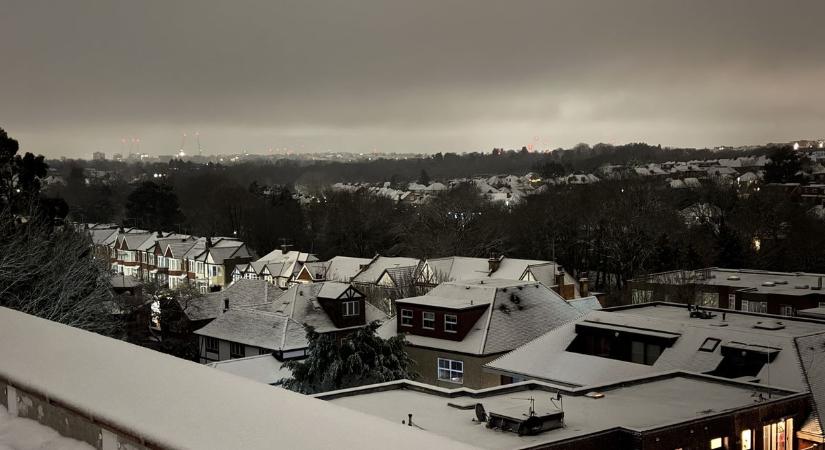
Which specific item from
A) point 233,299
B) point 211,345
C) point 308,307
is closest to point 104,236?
point 233,299

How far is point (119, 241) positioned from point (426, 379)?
54.3 metres

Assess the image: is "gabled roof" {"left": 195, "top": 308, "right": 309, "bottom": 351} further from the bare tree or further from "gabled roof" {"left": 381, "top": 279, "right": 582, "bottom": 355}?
the bare tree

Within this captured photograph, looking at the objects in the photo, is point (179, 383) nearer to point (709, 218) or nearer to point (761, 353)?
point (761, 353)

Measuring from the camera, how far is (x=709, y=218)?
230 feet

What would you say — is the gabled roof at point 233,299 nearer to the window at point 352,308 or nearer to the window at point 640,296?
the window at point 352,308

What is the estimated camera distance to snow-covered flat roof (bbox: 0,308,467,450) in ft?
8.02

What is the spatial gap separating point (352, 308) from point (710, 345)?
20.6 meters

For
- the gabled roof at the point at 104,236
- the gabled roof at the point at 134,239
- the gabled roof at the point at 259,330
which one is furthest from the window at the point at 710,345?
the gabled roof at the point at 104,236

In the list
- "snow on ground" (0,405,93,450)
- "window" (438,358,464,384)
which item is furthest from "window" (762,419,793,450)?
"snow on ground" (0,405,93,450)

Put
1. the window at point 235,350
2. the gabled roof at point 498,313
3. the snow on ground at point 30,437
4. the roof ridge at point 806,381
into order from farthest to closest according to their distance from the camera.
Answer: the window at point 235,350
the gabled roof at point 498,313
the roof ridge at point 806,381
the snow on ground at point 30,437

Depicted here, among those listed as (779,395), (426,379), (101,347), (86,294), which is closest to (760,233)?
(426,379)

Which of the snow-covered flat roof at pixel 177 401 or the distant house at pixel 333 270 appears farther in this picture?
the distant house at pixel 333 270

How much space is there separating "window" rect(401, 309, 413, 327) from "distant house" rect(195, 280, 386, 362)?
453 cm

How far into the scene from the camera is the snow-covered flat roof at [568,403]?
14641 mm
